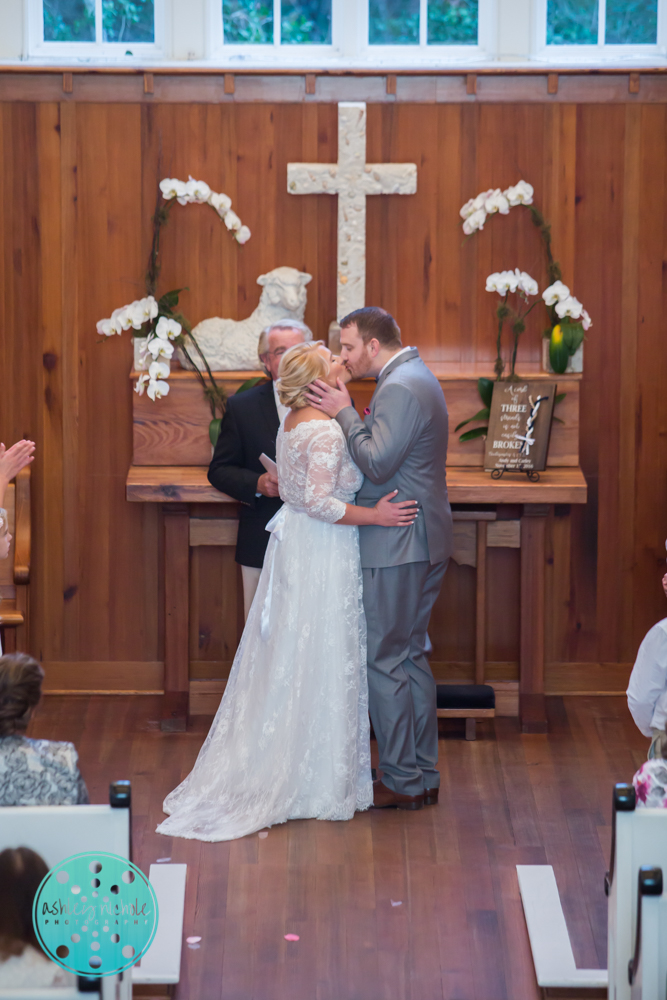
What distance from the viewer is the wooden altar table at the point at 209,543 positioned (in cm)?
462

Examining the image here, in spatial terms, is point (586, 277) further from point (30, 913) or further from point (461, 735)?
point (30, 913)

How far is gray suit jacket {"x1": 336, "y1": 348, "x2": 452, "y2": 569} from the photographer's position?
3.67 metres

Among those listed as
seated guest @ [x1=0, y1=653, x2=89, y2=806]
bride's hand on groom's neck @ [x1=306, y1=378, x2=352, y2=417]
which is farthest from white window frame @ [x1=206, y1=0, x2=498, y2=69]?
seated guest @ [x1=0, y1=653, x2=89, y2=806]

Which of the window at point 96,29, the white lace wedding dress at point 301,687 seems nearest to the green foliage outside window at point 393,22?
the window at point 96,29

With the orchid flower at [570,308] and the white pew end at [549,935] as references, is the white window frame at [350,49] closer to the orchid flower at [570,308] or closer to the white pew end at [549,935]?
the orchid flower at [570,308]

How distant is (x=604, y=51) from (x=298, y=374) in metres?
2.37

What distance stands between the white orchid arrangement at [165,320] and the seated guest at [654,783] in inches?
99.4

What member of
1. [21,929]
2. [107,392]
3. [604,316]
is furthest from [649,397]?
[21,929]

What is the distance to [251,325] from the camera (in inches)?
190

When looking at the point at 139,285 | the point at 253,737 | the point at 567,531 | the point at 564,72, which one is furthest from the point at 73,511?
the point at 564,72

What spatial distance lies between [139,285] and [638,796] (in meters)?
3.17

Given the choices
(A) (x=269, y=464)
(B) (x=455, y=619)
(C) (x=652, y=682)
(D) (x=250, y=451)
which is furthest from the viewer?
(B) (x=455, y=619)

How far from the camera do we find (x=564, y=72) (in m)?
4.77

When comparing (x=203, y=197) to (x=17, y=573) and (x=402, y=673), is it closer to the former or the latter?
(x=17, y=573)
